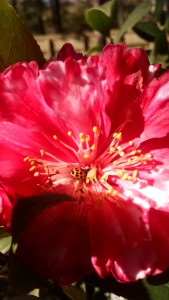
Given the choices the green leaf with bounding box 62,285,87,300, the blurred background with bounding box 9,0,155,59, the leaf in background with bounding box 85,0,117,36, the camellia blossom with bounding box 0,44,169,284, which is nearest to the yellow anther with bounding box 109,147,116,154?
the camellia blossom with bounding box 0,44,169,284

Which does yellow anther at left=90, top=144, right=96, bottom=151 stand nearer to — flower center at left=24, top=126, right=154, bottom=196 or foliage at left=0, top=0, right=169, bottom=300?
flower center at left=24, top=126, right=154, bottom=196

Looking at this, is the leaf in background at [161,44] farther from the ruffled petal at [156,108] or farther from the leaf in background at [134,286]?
the leaf in background at [134,286]

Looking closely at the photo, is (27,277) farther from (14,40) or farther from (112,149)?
(14,40)

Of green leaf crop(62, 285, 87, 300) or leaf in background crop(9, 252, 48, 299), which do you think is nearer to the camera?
leaf in background crop(9, 252, 48, 299)

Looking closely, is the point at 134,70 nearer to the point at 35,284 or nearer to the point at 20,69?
the point at 20,69

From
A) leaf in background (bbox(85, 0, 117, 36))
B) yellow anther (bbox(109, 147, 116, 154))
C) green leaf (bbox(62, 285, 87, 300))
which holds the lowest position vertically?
green leaf (bbox(62, 285, 87, 300))

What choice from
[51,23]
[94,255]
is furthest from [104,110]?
[51,23]
